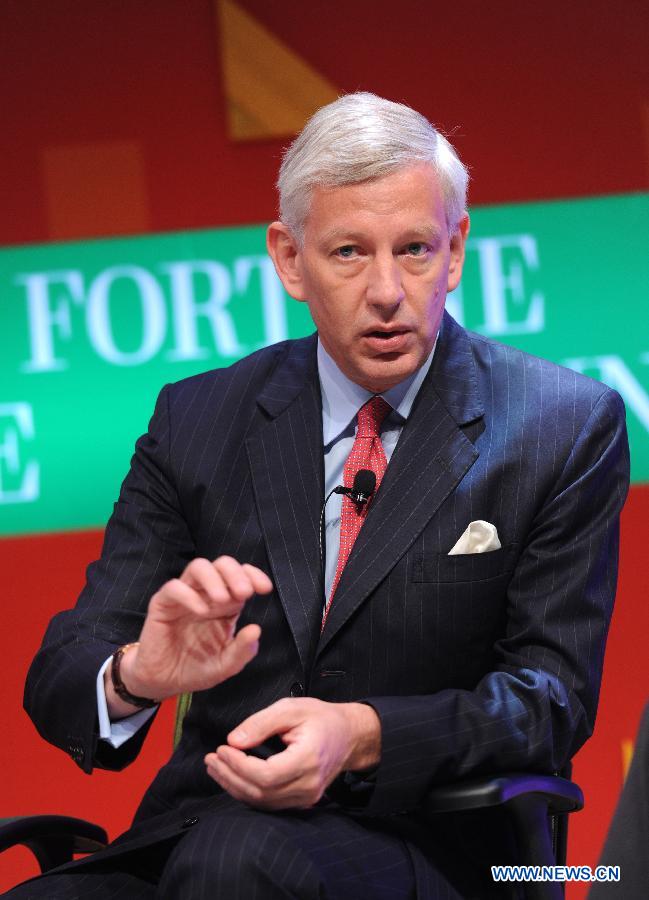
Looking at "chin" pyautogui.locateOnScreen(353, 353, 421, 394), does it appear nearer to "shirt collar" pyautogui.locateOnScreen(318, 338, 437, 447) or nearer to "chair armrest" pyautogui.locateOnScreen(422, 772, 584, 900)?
"shirt collar" pyautogui.locateOnScreen(318, 338, 437, 447)

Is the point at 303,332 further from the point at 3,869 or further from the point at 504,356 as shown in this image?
the point at 3,869

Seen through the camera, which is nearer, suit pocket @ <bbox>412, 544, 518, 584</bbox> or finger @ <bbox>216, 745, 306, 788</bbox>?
finger @ <bbox>216, 745, 306, 788</bbox>

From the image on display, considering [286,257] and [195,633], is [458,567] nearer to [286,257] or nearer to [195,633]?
[195,633]

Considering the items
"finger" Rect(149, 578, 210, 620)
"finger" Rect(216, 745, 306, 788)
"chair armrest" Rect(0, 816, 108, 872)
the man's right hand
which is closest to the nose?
the man's right hand

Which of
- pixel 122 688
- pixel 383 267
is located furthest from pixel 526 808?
pixel 383 267

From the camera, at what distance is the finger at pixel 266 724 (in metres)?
1.76

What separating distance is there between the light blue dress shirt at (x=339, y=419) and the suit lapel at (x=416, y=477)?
0.09ft

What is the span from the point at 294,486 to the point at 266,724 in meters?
0.56

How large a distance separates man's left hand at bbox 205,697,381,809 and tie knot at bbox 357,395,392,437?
0.58m

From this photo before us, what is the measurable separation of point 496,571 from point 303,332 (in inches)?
61.2

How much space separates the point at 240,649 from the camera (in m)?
1.82

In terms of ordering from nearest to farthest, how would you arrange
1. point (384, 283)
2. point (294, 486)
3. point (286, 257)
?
point (384, 283)
point (294, 486)
point (286, 257)

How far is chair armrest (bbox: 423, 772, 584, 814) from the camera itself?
1.82m

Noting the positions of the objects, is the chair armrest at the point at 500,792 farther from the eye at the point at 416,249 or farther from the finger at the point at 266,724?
the eye at the point at 416,249
